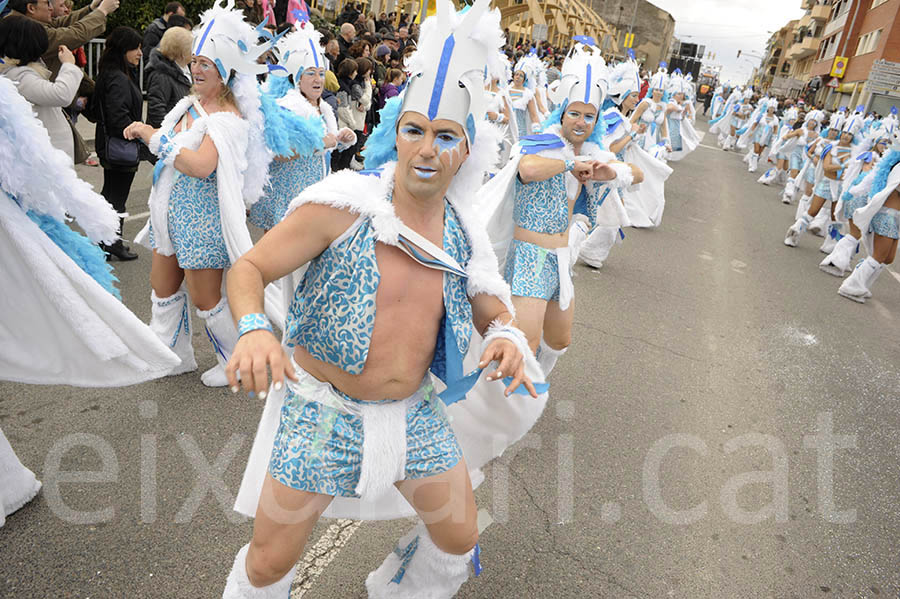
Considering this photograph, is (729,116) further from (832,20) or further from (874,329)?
(832,20)

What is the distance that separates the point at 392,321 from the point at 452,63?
2.56ft

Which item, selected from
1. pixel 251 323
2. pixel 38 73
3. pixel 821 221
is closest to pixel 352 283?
pixel 251 323

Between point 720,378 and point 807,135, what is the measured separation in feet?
38.4

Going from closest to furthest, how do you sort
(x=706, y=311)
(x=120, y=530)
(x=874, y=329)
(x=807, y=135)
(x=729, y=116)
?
(x=120, y=530), (x=706, y=311), (x=874, y=329), (x=807, y=135), (x=729, y=116)

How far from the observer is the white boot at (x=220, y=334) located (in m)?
3.93

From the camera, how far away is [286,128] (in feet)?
13.9

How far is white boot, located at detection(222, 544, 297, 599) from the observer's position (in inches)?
75.8

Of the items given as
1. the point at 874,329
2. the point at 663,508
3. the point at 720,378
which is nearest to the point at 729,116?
the point at 874,329

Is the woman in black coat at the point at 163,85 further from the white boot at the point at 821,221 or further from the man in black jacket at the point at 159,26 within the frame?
the white boot at the point at 821,221

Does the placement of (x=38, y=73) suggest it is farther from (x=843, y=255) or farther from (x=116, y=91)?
(x=843, y=255)

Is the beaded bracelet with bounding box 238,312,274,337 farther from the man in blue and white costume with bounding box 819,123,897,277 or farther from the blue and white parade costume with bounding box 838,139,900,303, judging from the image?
the man in blue and white costume with bounding box 819,123,897,277

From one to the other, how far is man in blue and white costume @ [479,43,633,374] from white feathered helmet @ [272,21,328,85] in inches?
80.8

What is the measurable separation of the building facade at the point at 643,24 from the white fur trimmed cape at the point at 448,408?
72.5m

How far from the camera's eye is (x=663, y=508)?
11.6ft
